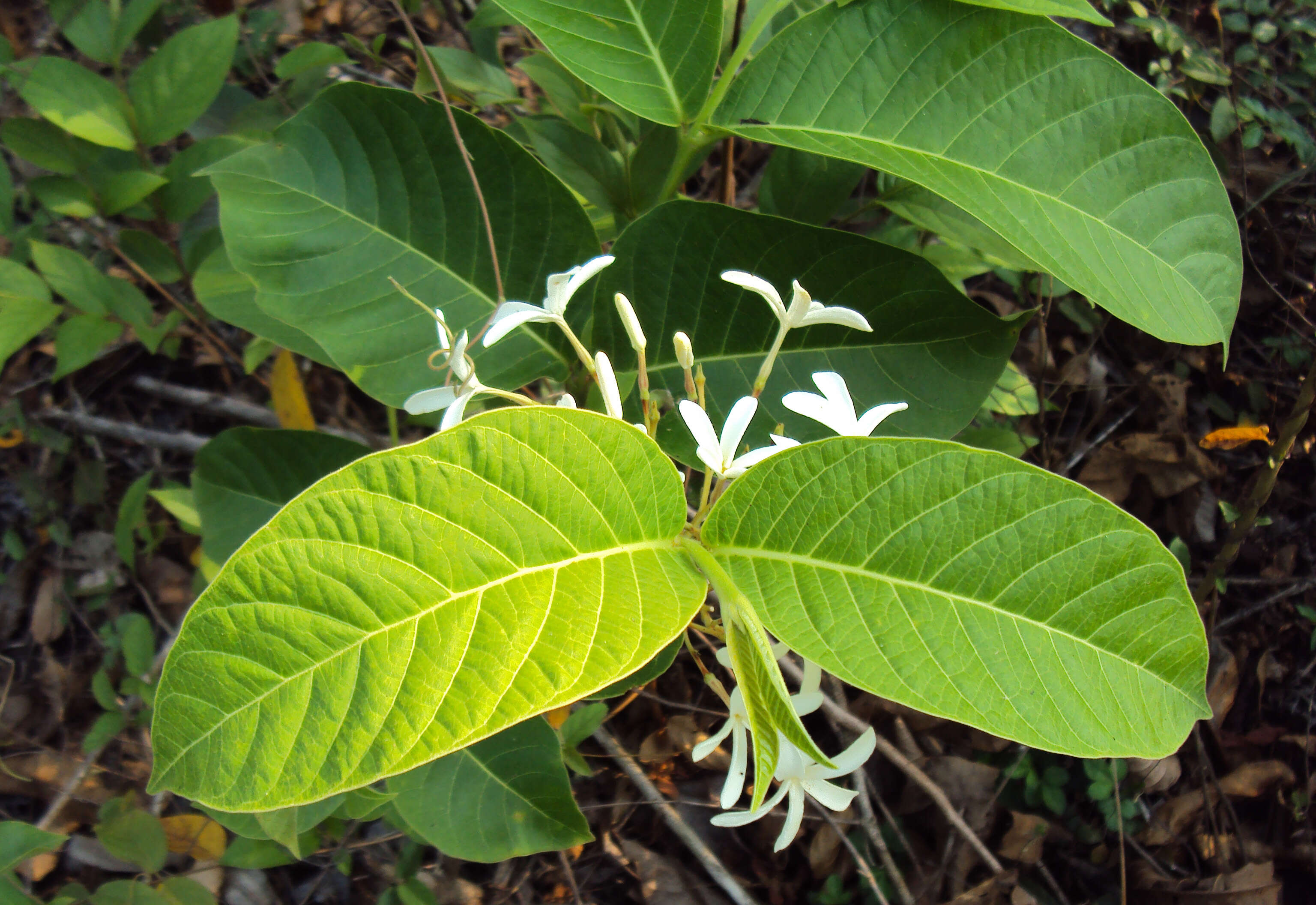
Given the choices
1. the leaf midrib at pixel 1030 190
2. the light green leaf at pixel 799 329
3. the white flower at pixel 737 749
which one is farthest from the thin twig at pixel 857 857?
the leaf midrib at pixel 1030 190

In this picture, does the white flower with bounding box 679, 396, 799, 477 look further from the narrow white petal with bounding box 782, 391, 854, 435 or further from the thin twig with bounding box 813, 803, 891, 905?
the thin twig with bounding box 813, 803, 891, 905

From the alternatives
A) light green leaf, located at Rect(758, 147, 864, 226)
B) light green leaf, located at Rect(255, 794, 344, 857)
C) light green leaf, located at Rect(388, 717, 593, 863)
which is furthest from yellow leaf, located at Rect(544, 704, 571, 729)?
light green leaf, located at Rect(758, 147, 864, 226)

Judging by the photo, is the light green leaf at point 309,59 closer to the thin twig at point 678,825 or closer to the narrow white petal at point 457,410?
the narrow white petal at point 457,410

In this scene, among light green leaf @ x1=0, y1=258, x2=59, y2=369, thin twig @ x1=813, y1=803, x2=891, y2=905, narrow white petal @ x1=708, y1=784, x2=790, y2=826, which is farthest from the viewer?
thin twig @ x1=813, y1=803, x2=891, y2=905

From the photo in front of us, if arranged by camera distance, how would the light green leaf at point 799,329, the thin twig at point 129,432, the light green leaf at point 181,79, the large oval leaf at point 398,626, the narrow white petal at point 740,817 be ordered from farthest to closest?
1. the thin twig at point 129,432
2. the light green leaf at point 181,79
3. the light green leaf at point 799,329
4. the narrow white petal at point 740,817
5. the large oval leaf at point 398,626

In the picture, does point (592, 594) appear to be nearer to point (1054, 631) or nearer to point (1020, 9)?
point (1054, 631)
